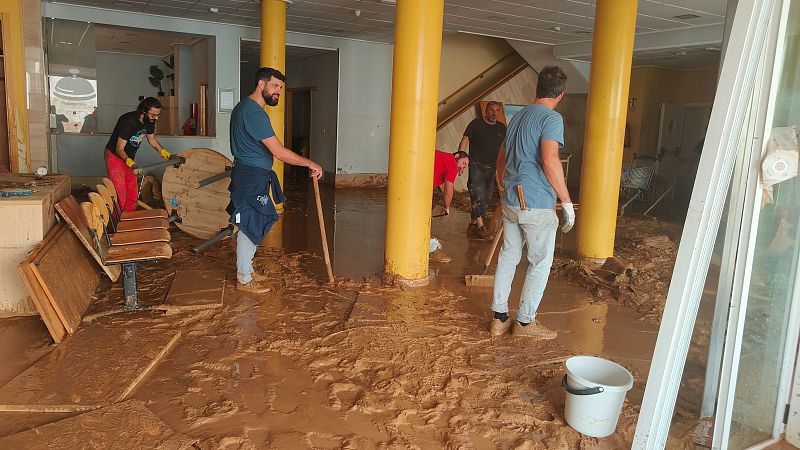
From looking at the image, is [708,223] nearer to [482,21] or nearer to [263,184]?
[263,184]

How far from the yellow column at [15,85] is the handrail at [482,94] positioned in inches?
267

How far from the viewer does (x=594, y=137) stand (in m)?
6.05

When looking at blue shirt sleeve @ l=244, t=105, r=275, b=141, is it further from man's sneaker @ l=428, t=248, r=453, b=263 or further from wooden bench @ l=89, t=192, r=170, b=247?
man's sneaker @ l=428, t=248, r=453, b=263

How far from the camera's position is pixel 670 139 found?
41.4ft

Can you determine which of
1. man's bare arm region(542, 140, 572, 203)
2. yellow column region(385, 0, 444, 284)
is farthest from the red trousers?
man's bare arm region(542, 140, 572, 203)

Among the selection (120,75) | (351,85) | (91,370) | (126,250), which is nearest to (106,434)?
(91,370)

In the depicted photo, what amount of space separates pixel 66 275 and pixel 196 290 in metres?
0.89

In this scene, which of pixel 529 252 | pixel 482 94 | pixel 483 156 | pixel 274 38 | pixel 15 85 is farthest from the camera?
pixel 482 94

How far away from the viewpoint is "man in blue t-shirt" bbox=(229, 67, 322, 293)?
14.9 feet

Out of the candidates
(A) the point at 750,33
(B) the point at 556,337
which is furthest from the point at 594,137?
(A) the point at 750,33

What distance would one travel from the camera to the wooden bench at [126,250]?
3794 millimetres

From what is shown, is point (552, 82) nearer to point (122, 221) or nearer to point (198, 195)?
point (122, 221)

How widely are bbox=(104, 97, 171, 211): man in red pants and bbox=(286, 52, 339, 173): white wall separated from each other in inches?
230

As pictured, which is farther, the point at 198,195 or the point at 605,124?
the point at 198,195
